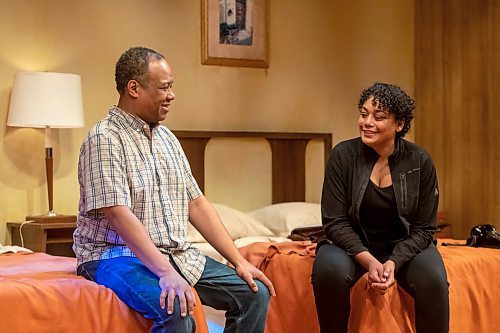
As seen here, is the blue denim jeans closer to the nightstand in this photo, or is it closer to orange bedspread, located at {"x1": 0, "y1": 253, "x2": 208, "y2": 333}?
orange bedspread, located at {"x1": 0, "y1": 253, "x2": 208, "y2": 333}

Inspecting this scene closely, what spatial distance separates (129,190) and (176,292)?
0.37 metres

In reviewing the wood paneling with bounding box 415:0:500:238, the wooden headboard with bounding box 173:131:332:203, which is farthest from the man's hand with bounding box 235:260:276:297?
the wood paneling with bounding box 415:0:500:238

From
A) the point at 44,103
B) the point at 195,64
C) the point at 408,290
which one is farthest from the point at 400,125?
the point at 195,64

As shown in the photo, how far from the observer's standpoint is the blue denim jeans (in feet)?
7.98

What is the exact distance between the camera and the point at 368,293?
318 cm

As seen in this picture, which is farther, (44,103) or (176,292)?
(44,103)

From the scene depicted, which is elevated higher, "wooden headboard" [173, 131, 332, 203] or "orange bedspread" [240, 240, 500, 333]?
"wooden headboard" [173, 131, 332, 203]

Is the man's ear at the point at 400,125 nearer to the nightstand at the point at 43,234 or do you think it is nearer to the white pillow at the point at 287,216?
the white pillow at the point at 287,216

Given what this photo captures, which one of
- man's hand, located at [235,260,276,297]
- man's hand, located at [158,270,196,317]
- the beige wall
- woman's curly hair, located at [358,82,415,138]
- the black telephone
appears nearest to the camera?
man's hand, located at [158,270,196,317]

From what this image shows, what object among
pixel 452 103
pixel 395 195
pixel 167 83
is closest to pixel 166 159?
pixel 167 83

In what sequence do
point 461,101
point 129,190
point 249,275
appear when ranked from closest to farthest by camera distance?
point 129,190 < point 249,275 < point 461,101

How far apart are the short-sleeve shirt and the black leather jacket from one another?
28.3 inches

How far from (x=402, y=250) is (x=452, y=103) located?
2.98 meters

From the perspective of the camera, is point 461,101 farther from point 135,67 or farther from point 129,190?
point 129,190
